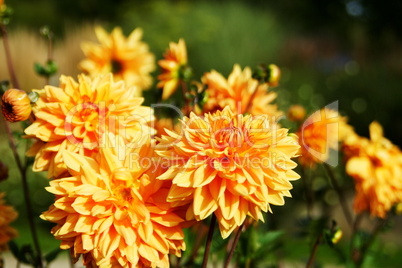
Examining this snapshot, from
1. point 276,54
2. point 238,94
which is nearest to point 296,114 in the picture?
point 238,94

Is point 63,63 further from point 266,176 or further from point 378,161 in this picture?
point 266,176

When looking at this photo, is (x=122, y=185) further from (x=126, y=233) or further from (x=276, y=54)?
(x=276, y=54)

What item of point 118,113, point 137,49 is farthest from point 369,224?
point 118,113

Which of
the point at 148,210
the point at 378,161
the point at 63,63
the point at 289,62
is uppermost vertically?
the point at 148,210

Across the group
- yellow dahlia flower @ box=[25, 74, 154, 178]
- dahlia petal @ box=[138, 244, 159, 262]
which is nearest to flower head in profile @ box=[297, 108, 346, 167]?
yellow dahlia flower @ box=[25, 74, 154, 178]

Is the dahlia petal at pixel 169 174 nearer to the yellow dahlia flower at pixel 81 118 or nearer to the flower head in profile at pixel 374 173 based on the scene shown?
the yellow dahlia flower at pixel 81 118

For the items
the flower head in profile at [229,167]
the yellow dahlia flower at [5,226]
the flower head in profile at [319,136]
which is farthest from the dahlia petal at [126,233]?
the flower head in profile at [319,136]

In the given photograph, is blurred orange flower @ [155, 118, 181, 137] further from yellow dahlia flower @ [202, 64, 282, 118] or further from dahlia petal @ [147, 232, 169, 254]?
dahlia petal @ [147, 232, 169, 254]
